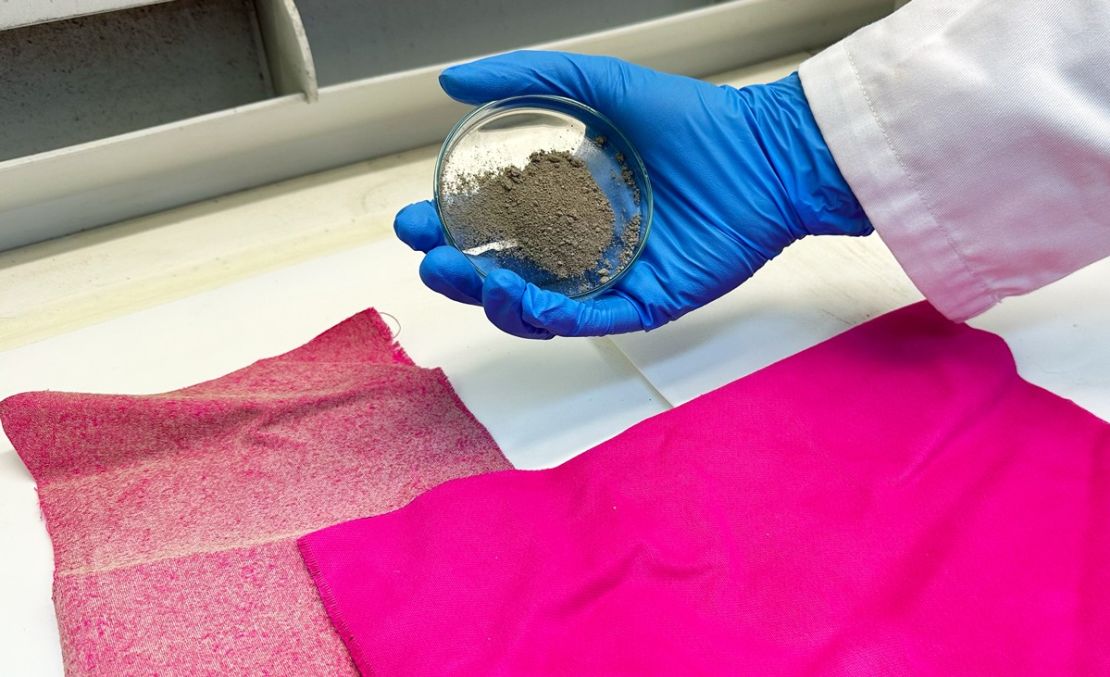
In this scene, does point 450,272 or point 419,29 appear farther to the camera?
point 419,29

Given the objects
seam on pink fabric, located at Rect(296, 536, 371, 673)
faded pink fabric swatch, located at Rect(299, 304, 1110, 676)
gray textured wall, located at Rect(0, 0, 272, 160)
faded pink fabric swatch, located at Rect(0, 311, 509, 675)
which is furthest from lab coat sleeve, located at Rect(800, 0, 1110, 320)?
gray textured wall, located at Rect(0, 0, 272, 160)

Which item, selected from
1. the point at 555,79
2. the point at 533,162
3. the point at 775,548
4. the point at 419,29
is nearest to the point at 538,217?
the point at 533,162

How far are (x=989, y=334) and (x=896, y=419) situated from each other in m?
0.19

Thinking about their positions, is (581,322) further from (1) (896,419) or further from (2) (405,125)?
(2) (405,125)

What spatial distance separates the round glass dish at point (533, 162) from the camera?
3.05ft

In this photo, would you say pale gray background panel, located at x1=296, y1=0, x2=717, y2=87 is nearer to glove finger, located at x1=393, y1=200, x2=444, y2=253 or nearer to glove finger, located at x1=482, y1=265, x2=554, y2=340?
glove finger, located at x1=393, y1=200, x2=444, y2=253

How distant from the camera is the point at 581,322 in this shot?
0.94m

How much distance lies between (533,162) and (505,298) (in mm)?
176

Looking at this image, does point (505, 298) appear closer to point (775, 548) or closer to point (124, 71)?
point (775, 548)

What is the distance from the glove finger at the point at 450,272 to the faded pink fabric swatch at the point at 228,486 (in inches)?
6.0

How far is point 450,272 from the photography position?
91 cm

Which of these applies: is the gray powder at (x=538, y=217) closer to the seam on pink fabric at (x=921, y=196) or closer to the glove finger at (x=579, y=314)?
the glove finger at (x=579, y=314)

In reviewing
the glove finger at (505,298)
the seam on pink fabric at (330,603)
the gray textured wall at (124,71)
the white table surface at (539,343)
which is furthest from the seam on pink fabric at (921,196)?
the gray textured wall at (124,71)

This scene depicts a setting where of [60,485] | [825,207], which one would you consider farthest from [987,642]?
[60,485]
